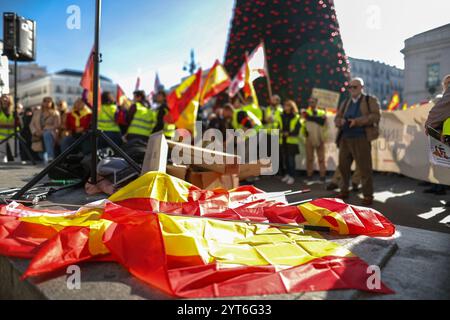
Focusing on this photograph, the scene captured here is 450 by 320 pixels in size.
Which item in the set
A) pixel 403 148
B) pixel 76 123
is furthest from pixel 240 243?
pixel 76 123

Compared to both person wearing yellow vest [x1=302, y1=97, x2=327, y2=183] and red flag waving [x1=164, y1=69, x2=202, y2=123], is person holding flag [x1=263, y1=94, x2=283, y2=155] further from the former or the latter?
red flag waving [x1=164, y1=69, x2=202, y2=123]

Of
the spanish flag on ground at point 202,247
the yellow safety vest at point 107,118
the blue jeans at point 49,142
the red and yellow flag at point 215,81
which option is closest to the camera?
the spanish flag on ground at point 202,247

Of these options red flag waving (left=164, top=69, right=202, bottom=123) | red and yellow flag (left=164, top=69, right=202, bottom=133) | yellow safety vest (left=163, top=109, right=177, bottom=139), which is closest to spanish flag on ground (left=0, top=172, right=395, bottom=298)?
yellow safety vest (left=163, top=109, right=177, bottom=139)

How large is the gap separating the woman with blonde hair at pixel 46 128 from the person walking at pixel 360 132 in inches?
285

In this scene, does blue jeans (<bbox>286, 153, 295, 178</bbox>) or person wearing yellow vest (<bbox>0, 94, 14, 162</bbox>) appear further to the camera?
person wearing yellow vest (<bbox>0, 94, 14, 162</bbox>)

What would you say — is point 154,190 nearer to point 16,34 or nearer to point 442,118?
point 442,118

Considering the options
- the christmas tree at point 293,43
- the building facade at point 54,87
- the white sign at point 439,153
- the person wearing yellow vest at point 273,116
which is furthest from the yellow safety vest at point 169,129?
the building facade at point 54,87

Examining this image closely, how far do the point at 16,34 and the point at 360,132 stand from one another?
575 centimetres

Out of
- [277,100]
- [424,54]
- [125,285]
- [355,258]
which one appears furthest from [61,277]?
[277,100]

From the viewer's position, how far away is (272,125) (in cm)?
852

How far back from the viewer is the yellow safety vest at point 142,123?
21.9 feet

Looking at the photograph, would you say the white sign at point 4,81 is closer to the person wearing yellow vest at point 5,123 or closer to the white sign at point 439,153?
the person wearing yellow vest at point 5,123

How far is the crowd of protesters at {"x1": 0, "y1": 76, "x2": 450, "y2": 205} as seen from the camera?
17.0 feet

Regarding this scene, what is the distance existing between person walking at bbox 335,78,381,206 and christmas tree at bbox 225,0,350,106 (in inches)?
307
